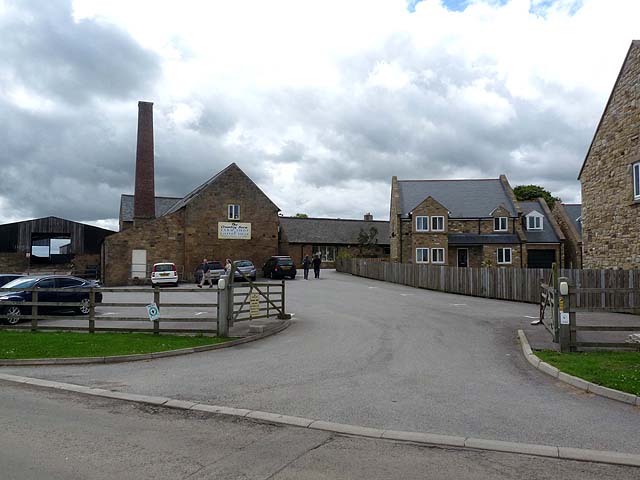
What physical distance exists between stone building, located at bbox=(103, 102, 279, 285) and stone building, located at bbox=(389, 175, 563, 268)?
38.6 ft

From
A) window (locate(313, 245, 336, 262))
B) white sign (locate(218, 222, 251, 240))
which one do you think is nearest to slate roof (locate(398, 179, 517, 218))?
white sign (locate(218, 222, 251, 240))

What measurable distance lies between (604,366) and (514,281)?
666 inches

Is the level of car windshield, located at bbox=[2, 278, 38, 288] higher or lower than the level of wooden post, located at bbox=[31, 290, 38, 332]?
higher

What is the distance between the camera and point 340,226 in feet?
223

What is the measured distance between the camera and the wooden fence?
2044cm

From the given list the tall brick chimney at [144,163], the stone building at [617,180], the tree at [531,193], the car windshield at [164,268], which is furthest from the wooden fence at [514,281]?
the tree at [531,193]

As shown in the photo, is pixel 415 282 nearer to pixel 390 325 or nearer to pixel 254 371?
pixel 390 325

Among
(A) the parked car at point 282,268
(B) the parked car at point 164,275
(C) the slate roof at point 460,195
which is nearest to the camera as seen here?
(B) the parked car at point 164,275

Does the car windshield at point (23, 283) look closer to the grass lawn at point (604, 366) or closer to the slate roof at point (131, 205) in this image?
the grass lawn at point (604, 366)

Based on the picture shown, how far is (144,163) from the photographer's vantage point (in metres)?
51.3

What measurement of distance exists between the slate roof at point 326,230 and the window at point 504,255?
2133 centimetres

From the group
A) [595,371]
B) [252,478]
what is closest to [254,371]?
[252,478]

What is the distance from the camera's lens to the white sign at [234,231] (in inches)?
1768

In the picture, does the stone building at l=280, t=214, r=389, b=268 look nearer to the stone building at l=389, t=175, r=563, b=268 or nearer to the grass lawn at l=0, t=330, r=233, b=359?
the stone building at l=389, t=175, r=563, b=268
